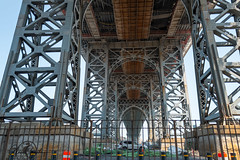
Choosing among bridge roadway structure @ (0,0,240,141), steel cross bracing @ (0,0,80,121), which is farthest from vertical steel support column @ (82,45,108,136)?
steel cross bracing @ (0,0,80,121)

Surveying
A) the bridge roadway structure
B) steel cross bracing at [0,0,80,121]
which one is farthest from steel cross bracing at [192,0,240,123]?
steel cross bracing at [0,0,80,121]

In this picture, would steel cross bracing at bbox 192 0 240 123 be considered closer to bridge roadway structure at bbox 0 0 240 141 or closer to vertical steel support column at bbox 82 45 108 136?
bridge roadway structure at bbox 0 0 240 141

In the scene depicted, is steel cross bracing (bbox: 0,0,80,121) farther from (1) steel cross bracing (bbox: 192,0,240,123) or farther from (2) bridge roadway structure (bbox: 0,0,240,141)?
(1) steel cross bracing (bbox: 192,0,240,123)

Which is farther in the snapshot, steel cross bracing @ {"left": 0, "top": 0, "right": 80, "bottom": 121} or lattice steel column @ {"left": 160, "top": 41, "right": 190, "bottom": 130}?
lattice steel column @ {"left": 160, "top": 41, "right": 190, "bottom": 130}

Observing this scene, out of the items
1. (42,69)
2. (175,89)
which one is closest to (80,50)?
(42,69)

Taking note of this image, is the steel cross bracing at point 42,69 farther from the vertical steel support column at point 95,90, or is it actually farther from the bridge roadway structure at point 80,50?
the vertical steel support column at point 95,90

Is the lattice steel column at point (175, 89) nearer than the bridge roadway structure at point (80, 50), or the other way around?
the bridge roadway structure at point (80, 50)

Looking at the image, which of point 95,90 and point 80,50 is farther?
point 95,90

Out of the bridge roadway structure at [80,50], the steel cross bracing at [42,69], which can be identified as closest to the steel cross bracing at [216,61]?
the bridge roadway structure at [80,50]

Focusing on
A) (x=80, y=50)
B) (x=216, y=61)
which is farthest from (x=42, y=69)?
(x=216, y=61)

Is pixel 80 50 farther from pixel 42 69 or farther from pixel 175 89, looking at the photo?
pixel 175 89

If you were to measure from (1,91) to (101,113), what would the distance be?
14.1m

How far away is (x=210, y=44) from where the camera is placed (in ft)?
31.7

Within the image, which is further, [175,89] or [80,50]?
[175,89]
